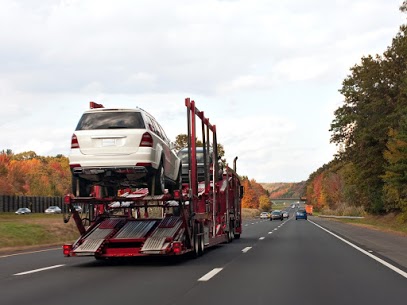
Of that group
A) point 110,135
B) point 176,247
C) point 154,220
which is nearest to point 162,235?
point 176,247

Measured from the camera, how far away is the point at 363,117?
178 ft

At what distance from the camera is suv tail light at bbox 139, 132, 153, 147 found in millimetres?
12797

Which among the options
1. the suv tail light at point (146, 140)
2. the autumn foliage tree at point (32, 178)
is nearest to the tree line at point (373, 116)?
the suv tail light at point (146, 140)

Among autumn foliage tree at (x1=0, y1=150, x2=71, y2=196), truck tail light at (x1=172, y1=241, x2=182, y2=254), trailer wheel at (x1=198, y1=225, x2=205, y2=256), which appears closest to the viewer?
truck tail light at (x1=172, y1=241, x2=182, y2=254)

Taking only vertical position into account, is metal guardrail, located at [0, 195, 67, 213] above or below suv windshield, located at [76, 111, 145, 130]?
above

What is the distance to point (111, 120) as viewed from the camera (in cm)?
1300

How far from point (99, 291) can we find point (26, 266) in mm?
5337

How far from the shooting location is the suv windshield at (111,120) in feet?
42.4

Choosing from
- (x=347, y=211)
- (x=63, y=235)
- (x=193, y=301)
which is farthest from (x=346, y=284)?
(x=347, y=211)

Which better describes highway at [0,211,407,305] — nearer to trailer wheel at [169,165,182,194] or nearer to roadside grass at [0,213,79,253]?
trailer wheel at [169,165,182,194]

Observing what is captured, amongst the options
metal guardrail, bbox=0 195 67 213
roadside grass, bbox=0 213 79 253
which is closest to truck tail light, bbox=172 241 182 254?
roadside grass, bbox=0 213 79 253

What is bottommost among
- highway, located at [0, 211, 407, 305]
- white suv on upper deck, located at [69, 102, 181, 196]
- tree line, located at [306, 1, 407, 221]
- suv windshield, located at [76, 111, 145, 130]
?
highway, located at [0, 211, 407, 305]

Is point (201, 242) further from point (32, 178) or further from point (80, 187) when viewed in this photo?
point (32, 178)

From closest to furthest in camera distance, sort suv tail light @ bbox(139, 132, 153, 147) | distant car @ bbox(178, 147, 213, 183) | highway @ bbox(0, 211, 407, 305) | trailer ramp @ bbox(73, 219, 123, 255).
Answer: highway @ bbox(0, 211, 407, 305), suv tail light @ bbox(139, 132, 153, 147), trailer ramp @ bbox(73, 219, 123, 255), distant car @ bbox(178, 147, 213, 183)
